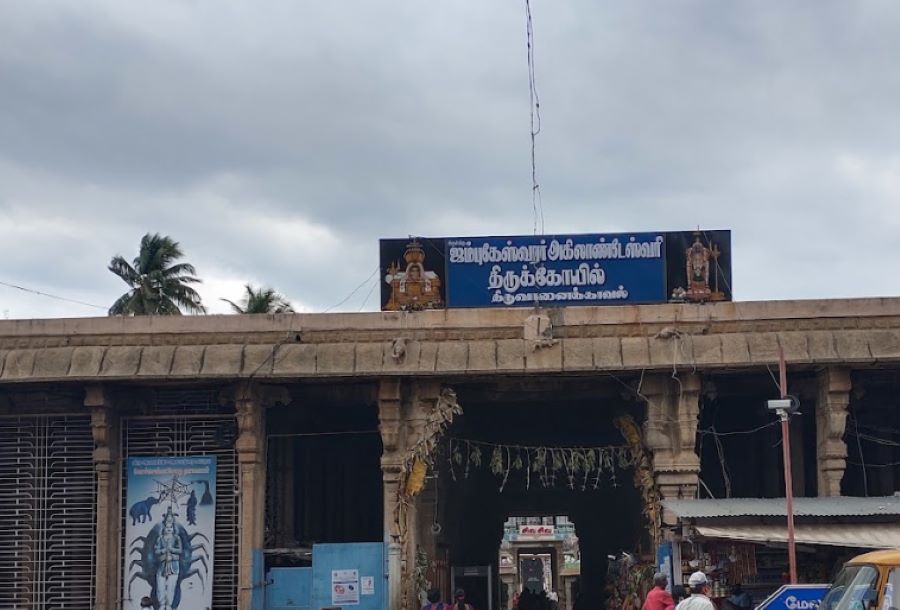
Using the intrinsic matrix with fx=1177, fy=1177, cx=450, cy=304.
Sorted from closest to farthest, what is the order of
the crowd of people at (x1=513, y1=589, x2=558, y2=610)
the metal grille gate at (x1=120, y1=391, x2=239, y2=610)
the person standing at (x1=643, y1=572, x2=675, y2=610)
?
the person standing at (x1=643, y1=572, x2=675, y2=610) → the metal grille gate at (x1=120, y1=391, x2=239, y2=610) → the crowd of people at (x1=513, y1=589, x2=558, y2=610)

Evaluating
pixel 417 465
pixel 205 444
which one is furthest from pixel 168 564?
pixel 417 465

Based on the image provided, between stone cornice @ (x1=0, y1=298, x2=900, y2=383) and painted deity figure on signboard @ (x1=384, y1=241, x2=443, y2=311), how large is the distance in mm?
941

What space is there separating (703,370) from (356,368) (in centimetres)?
581

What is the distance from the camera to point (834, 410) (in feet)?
64.9

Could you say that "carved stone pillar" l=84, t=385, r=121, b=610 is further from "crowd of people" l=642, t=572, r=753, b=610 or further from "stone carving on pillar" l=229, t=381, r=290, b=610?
"crowd of people" l=642, t=572, r=753, b=610

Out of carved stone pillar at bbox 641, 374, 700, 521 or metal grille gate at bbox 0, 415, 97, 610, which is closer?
carved stone pillar at bbox 641, 374, 700, 521

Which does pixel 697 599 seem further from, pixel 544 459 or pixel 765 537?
pixel 544 459

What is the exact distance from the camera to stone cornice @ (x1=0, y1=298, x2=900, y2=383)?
19453 mm

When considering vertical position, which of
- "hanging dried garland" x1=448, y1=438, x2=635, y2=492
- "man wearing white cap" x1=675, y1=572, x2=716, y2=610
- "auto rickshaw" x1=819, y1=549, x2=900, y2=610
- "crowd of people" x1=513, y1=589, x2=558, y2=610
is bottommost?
"crowd of people" x1=513, y1=589, x2=558, y2=610

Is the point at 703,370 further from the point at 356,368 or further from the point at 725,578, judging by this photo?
the point at 356,368

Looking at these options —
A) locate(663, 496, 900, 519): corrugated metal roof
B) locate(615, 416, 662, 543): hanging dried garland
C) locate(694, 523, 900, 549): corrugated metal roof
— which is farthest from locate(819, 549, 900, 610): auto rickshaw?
locate(615, 416, 662, 543): hanging dried garland

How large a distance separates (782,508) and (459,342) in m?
6.07

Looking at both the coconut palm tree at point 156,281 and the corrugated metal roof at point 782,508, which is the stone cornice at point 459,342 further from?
the coconut palm tree at point 156,281

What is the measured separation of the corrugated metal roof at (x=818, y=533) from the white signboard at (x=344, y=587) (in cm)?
651
